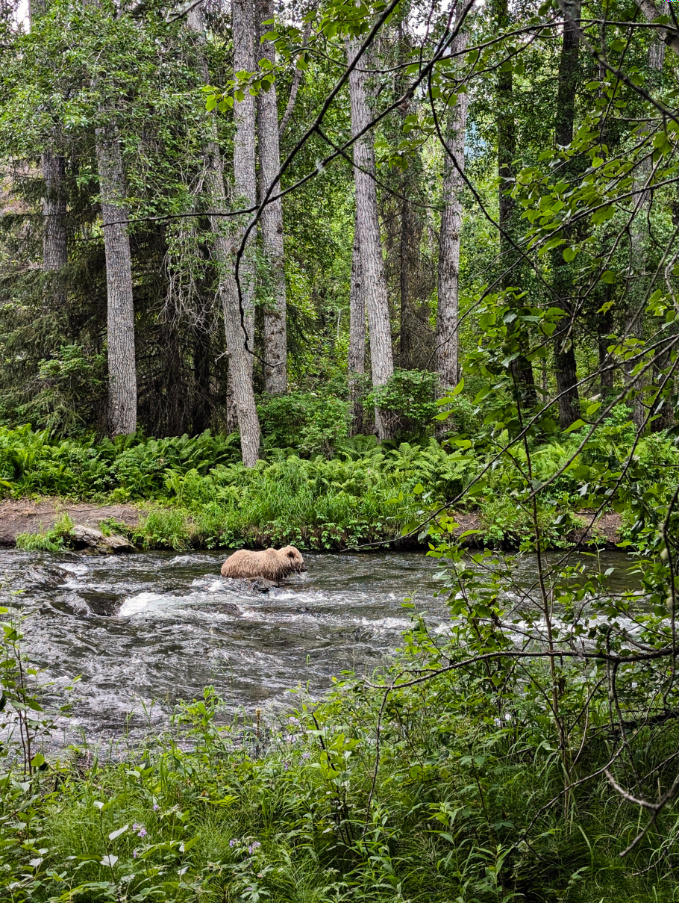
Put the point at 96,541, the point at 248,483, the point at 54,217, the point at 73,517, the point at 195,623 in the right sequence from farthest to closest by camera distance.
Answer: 1. the point at 54,217
2. the point at 248,483
3. the point at 73,517
4. the point at 96,541
5. the point at 195,623

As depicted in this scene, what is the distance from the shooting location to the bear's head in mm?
9656

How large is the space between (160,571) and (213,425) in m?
8.69

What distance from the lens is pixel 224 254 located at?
1248cm

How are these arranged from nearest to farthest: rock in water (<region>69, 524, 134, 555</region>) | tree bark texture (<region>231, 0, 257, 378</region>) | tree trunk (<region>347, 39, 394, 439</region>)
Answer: rock in water (<region>69, 524, 134, 555</region>), tree bark texture (<region>231, 0, 257, 378</region>), tree trunk (<region>347, 39, 394, 439</region>)

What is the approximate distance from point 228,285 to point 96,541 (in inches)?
209

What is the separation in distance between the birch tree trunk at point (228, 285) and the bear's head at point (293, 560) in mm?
4149

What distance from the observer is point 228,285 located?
1269 cm

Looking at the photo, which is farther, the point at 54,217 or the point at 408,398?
the point at 54,217

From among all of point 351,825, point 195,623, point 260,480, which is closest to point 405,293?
point 260,480

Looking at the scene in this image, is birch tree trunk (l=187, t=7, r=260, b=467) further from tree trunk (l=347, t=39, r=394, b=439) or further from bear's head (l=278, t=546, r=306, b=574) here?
bear's head (l=278, t=546, r=306, b=574)

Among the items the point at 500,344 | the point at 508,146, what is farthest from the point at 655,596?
the point at 508,146

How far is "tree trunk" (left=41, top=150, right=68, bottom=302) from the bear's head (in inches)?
415

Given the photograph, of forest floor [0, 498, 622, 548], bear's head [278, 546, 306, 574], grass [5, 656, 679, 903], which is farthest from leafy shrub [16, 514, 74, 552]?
grass [5, 656, 679, 903]

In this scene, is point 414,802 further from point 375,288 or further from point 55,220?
point 55,220
